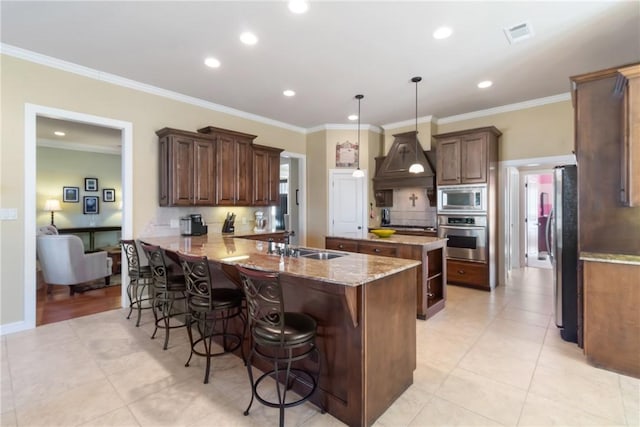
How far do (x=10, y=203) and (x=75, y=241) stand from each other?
141cm

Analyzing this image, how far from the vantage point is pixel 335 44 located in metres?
3.10

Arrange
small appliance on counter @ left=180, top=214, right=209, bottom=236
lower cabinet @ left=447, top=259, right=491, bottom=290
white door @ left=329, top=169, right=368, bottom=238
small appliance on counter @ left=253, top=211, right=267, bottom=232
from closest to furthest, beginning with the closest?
small appliance on counter @ left=180, top=214, right=209, bottom=236, lower cabinet @ left=447, top=259, right=491, bottom=290, small appliance on counter @ left=253, top=211, right=267, bottom=232, white door @ left=329, top=169, right=368, bottom=238

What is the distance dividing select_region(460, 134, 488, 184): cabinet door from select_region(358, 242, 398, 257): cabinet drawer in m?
2.20

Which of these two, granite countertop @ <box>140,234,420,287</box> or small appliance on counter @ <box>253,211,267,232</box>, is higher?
small appliance on counter @ <box>253,211,267,232</box>

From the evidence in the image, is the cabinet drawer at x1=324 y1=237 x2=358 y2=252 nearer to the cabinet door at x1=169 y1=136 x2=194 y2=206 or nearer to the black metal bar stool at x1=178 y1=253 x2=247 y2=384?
the black metal bar stool at x1=178 y1=253 x2=247 y2=384

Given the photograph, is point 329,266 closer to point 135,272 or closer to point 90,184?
point 135,272

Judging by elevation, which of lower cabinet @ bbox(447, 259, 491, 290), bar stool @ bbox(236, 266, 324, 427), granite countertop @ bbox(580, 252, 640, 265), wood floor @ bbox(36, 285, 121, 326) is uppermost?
granite countertop @ bbox(580, 252, 640, 265)

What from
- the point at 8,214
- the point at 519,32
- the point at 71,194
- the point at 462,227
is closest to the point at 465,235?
the point at 462,227

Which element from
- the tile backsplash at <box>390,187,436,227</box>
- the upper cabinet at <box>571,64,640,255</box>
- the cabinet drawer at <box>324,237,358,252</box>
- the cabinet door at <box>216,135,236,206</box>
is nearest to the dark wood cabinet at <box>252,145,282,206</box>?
the cabinet door at <box>216,135,236,206</box>

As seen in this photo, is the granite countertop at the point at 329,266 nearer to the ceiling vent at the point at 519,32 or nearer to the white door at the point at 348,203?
the ceiling vent at the point at 519,32

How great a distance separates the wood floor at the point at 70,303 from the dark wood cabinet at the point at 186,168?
62.4 inches

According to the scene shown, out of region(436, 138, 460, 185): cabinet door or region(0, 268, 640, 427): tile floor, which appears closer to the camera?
region(0, 268, 640, 427): tile floor

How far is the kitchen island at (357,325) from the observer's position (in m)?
1.74

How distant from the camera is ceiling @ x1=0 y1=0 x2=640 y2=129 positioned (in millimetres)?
2568
